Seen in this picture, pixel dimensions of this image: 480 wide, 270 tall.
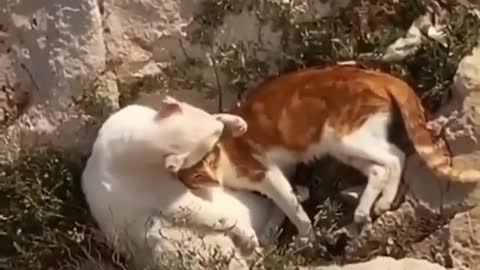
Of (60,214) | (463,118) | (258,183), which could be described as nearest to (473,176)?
(463,118)

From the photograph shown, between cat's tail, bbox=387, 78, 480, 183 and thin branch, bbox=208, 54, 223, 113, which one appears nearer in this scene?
cat's tail, bbox=387, 78, 480, 183

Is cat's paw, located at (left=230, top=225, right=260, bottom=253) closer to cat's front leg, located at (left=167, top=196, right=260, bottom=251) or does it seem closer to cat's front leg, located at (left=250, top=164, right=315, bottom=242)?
cat's front leg, located at (left=167, top=196, right=260, bottom=251)

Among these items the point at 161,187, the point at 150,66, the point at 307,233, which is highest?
the point at 150,66

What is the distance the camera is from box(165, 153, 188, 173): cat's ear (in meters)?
4.03

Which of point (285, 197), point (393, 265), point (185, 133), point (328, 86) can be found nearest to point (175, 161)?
point (185, 133)

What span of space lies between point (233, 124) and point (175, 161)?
0.18 m

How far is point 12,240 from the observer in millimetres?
4270

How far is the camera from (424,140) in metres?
4.09

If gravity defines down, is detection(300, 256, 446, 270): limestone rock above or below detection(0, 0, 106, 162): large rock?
below

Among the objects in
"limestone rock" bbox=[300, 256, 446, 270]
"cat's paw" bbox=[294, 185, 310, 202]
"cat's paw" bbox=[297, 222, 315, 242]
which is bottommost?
"cat's paw" bbox=[297, 222, 315, 242]

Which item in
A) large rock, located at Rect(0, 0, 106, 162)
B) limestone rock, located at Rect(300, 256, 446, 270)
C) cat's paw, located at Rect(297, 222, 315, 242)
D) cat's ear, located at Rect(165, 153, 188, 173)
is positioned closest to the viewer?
limestone rock, located at Rect(300, 256, 446, 270)

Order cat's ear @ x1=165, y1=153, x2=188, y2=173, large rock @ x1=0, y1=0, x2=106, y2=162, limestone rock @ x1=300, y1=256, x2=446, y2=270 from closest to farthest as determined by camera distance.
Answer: limestone rock @ x1=300, y1=256, x2=446, y2=270 → cat's ear @ x1=165, y1=153, x2=188, y2=173 → large rock @ x1=0, y1=0, x2=106, y2=162

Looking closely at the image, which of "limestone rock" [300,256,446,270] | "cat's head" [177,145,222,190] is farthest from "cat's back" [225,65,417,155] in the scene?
"limestone rock" [300,256,446,270]

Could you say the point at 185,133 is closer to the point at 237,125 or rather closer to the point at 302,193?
the point at 237,125
